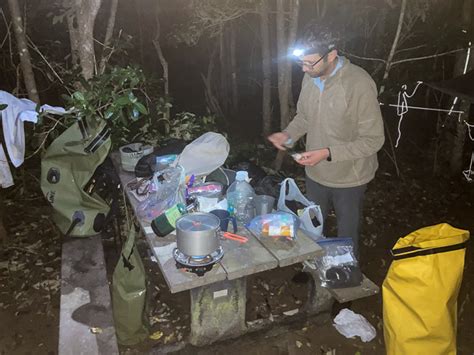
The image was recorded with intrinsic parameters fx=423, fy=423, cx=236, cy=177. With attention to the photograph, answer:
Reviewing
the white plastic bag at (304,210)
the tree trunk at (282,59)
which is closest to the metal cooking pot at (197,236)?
the white plastic bag at (304,210)

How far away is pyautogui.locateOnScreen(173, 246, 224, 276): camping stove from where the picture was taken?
2.40m

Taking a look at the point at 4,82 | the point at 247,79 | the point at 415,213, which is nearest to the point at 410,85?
the point at 415,213

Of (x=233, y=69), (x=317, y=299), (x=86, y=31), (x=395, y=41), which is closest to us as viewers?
(x=317, y=299)

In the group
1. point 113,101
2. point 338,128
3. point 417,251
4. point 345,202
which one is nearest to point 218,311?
point 345,202

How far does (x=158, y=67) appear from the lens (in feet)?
29.5

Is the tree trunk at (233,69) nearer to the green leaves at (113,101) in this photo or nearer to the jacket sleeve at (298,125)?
the green leaves at (113,101)

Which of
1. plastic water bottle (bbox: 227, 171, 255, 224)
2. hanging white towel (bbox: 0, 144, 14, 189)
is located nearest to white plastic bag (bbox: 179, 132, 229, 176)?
plastic water bottle (bbox: 227, 171, 255, 224)

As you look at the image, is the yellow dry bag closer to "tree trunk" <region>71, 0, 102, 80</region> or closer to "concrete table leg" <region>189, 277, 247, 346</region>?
"concrete table leg" <region>189, 277, 247, 346</region>

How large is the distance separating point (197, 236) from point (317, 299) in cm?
150

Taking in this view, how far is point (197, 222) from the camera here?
8.16 ft

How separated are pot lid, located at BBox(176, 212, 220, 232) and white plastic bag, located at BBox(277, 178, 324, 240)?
0.72 m

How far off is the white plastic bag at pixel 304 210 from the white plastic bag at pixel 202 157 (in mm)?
541

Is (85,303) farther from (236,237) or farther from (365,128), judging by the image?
(365,128)

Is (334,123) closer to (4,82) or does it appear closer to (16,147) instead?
(16,147)
